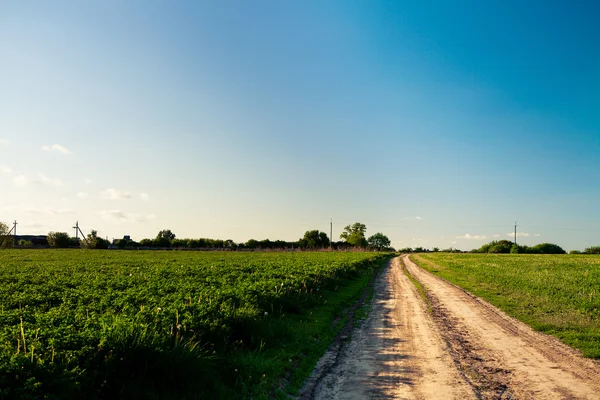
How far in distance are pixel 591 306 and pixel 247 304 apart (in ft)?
47.9

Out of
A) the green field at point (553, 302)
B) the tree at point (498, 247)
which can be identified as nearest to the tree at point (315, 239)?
the tree at point (498, 247)

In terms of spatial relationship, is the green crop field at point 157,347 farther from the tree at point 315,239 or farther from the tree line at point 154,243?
the tree at point 315,239

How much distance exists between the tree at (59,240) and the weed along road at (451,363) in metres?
115

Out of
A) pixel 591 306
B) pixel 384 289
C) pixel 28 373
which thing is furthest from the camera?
pixel 384 289

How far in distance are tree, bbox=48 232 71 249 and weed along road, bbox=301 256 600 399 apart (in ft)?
376

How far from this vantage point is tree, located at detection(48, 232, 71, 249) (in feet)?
347

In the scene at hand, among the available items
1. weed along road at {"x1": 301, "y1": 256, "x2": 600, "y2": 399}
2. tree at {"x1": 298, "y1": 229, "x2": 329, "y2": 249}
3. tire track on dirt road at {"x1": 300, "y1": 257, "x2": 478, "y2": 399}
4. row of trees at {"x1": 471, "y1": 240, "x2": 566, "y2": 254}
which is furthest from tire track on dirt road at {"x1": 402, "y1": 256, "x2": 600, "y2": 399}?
tree at {"x1": 298, "y1": 229, "x2": 329, "y2": 249}

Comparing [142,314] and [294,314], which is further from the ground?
[142,314]

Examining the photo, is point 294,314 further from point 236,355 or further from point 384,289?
point 384,289

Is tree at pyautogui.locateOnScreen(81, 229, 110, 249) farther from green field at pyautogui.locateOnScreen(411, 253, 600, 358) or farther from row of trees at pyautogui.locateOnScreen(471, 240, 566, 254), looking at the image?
row of trees at pyautogui.locateOnScreen(471, 240, 566, 254)

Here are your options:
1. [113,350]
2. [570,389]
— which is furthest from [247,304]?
[570,389]

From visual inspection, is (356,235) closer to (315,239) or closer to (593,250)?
(315,239)

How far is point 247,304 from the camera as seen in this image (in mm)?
12047

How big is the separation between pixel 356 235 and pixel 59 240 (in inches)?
4242
